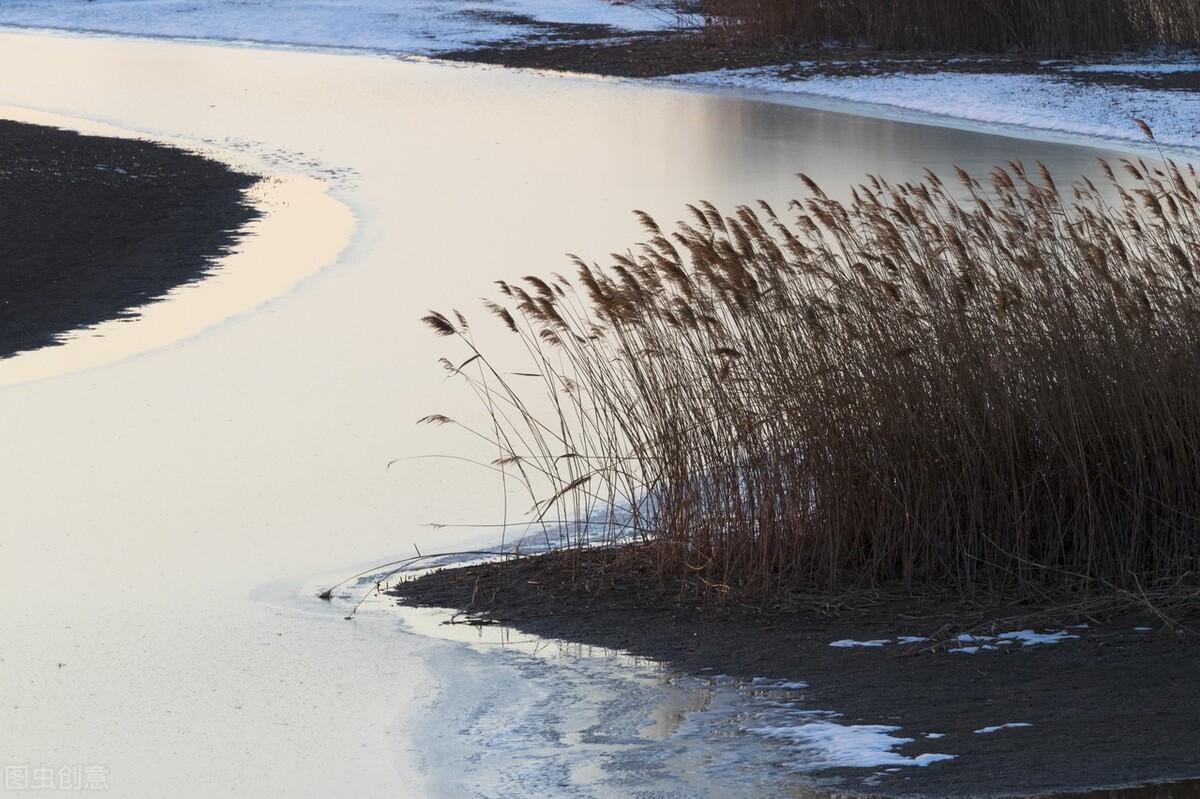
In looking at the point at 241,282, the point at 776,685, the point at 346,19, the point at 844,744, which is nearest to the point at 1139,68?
the point at 241,282

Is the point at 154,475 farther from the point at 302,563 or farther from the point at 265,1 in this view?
the point at 265,1

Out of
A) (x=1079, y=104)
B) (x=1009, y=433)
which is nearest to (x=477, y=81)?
(x=1079, y=104)

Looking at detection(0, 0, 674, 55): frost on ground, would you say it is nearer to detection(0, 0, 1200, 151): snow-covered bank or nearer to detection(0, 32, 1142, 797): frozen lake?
detection(0, 0, 1200, 151): snow-covered bank

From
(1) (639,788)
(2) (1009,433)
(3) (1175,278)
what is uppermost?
(3) (1175,278)

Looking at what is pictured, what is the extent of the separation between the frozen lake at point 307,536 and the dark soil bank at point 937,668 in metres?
0.33

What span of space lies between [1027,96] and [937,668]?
1731 centimetres

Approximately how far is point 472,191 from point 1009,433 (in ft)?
34.4

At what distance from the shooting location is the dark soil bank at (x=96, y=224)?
11.2 m

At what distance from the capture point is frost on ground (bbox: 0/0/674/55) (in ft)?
109

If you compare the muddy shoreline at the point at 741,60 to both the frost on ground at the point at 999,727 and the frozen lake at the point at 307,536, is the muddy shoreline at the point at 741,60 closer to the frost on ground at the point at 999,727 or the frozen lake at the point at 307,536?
the frozen lake at the point at 307,536

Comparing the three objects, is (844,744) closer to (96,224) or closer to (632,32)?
(96,224)

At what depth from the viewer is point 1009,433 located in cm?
574

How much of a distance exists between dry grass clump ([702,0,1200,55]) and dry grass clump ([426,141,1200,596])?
68.8 feet

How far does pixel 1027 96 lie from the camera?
2150 cm
